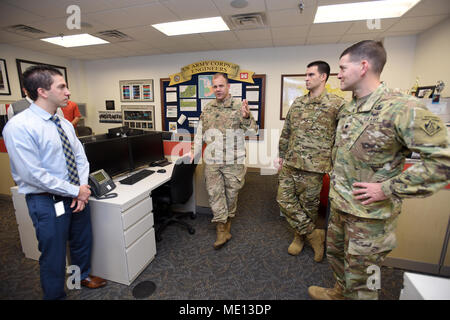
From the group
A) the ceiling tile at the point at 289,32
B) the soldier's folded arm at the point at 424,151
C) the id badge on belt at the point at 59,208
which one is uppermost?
the ceiling tile at the point at 289,32

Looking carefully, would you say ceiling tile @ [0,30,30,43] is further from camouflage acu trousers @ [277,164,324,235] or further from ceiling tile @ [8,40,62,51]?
camouflage acu trousers @ [277,164,324,235]

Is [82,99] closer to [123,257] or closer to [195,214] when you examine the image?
[195,214]

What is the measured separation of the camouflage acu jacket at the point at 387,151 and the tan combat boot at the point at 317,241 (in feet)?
2.83

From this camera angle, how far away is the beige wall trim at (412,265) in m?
1.61

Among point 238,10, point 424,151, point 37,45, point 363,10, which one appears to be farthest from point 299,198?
point 37,45

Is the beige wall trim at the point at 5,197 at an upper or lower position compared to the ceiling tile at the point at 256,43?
lower

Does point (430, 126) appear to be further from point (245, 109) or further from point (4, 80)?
point (4, 80)

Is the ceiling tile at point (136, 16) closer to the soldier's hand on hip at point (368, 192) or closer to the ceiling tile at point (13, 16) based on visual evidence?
the ceiling tile at point (13, 16)

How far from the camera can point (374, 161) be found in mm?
1000

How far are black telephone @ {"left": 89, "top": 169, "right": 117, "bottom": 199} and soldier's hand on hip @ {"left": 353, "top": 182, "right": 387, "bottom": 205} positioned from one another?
4.85 feet

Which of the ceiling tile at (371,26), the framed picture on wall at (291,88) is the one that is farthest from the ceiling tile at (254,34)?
the ceiling tile at (371,26)

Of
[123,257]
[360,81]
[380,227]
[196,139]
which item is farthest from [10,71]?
[380,227]

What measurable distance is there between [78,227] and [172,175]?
2.56 ft

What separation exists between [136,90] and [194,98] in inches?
56.2
